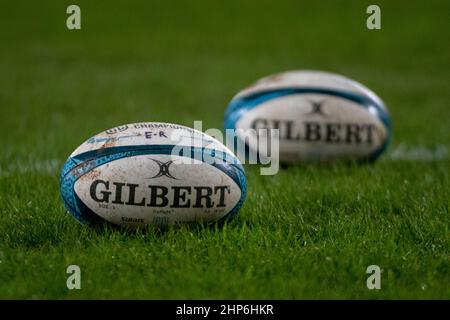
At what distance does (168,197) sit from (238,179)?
384 millimetres

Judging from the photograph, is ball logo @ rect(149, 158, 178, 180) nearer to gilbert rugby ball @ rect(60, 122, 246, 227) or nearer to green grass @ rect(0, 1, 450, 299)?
gilbert rugby ball @ rect(60, 122, 246, 227)

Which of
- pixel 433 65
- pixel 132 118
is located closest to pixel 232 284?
pixel 132 118

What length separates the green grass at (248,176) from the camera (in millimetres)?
2936

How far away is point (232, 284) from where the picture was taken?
284cm

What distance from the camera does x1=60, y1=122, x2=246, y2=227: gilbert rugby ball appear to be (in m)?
3.36

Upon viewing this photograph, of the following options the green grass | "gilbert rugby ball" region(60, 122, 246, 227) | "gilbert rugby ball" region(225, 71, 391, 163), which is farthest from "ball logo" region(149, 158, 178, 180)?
"gilbert rugby ball" region(225, 71, 391, 163)

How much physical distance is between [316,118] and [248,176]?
61 centimetres

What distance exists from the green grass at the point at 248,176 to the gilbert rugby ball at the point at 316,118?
0.14m

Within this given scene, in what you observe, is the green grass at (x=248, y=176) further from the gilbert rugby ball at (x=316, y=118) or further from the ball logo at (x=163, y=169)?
the ball logo at (x=163, y=169)

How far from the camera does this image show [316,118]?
5070mm

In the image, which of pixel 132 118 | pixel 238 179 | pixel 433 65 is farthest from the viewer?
pixel 433 65
